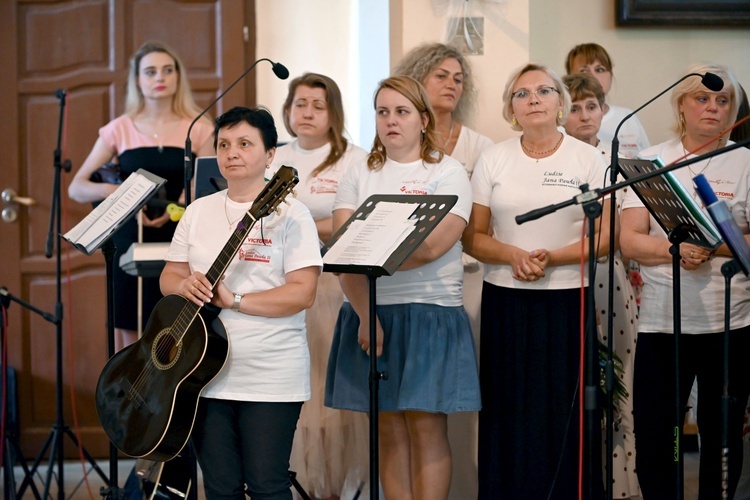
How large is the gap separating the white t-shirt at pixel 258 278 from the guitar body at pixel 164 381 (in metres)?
0.06

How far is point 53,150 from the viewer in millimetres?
4465

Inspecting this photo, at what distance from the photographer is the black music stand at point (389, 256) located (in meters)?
2.41

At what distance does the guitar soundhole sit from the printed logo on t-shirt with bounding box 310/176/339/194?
107 cm

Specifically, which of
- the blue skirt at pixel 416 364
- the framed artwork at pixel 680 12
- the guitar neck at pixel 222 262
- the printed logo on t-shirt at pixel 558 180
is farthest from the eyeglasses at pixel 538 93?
the framed artwork at pixel 680 12

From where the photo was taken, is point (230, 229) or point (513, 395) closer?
point (230, 229)

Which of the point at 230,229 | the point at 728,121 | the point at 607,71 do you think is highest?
the point at 607,71

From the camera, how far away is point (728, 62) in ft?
15.7

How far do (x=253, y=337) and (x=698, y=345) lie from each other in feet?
4.68

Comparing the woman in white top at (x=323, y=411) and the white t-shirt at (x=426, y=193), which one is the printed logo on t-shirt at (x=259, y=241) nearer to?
the white t-shirt at (x=426, y=193)

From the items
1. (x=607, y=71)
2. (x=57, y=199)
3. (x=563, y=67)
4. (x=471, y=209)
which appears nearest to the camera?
(x=471, y=209)

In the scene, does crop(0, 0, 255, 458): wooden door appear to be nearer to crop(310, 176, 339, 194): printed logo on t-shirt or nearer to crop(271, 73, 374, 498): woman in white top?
crop(271, 73, 374, 498): woman in white top

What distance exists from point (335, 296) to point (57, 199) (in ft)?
3.65

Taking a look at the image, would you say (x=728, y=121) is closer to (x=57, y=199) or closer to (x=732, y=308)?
(x=732, y=308)

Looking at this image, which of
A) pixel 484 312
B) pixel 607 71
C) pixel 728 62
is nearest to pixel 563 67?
pixel 607 71
